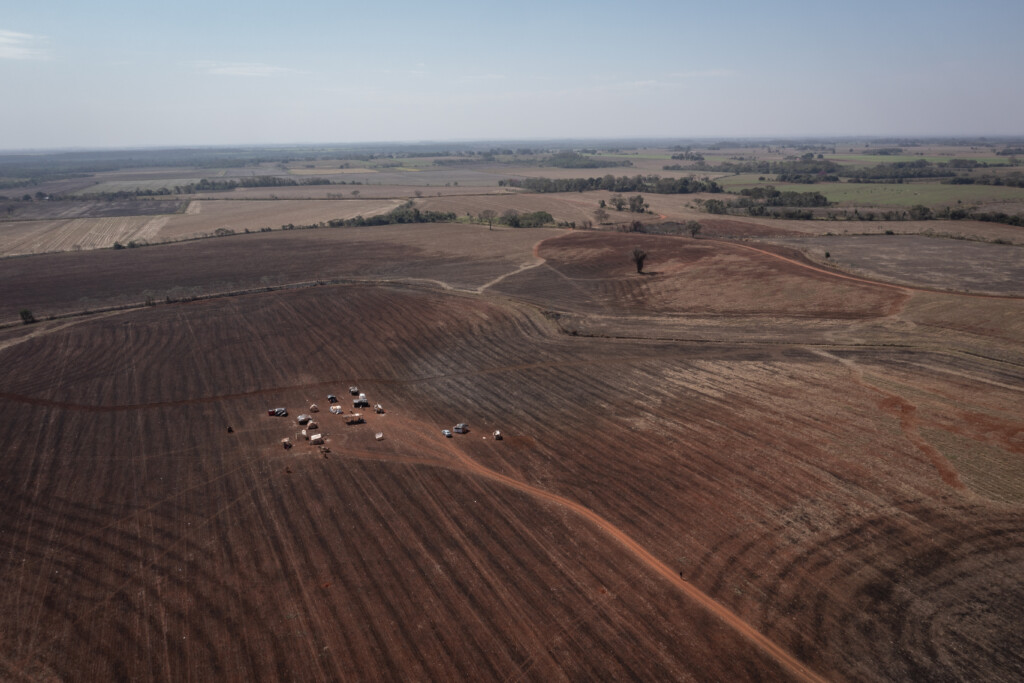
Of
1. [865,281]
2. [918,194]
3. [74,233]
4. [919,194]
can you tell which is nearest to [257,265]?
[74,233]

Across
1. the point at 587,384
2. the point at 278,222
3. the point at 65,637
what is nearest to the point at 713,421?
the point at 587,384

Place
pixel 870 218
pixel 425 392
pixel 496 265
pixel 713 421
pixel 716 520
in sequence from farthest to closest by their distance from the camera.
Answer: pixel 870 218
pixel 496 265
pixel 425 392
pixel 713 421
pixel 716 520

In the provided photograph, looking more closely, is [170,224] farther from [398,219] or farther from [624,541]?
[624,541]

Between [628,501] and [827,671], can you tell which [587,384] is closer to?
[628,501]

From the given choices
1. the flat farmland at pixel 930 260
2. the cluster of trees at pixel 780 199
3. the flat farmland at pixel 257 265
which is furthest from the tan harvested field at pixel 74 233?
the cluster of trees at pixel 780 199

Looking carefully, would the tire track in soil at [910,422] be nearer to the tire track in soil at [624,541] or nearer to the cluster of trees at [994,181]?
the tire track in soil at [624,541]

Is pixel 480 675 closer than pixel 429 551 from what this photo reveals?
Yes

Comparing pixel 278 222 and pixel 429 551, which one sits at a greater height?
pixel 278 222
